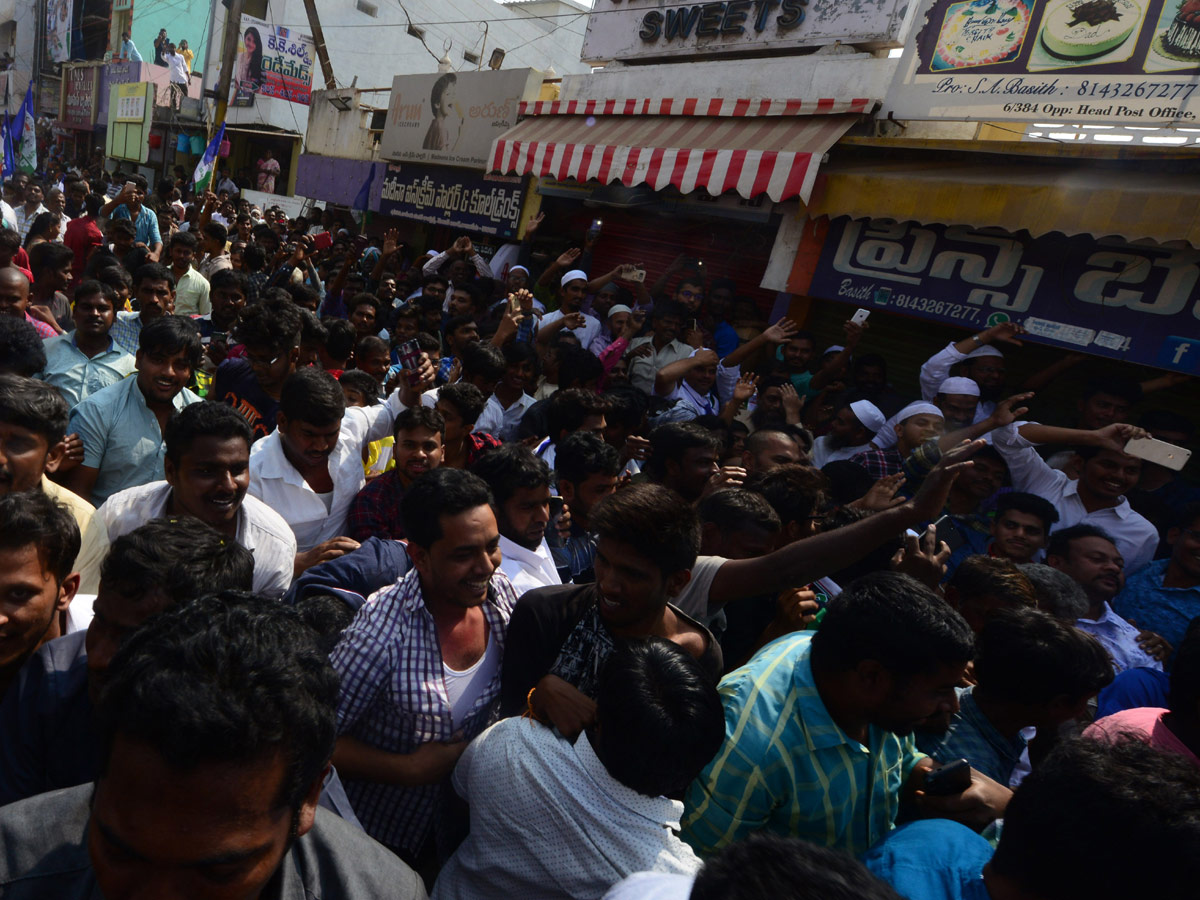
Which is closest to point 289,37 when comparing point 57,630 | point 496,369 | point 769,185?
point 769,185

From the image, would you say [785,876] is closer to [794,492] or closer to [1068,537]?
[794,492]

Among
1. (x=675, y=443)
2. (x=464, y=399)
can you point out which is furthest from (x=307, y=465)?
(x=675, y=443)

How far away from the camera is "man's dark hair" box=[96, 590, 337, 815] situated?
38.7 inches

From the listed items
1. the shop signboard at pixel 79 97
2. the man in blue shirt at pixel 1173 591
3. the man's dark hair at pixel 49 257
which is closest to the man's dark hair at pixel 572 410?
the man in blue shirt at pixel 1173 591

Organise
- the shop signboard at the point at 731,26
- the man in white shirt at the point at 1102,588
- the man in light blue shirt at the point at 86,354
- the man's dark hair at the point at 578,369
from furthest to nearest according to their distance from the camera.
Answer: the shop signboard at the point at 731,26
the man's dark hair at the point at 578,369
the man in light blue shirt at the point at 86,354
the man in white shirt at the point at 1102,588

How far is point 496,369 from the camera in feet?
14.5

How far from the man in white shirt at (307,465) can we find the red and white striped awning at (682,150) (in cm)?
514

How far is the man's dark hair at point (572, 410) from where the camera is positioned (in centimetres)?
379

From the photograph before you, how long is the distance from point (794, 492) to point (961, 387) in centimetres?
240

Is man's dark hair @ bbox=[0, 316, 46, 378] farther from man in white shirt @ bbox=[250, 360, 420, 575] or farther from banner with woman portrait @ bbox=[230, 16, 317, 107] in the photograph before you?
banner with woman portrait @ bbox=[230, 16, 317, 107]

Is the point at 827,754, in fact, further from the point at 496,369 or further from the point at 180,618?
the point at 496,369

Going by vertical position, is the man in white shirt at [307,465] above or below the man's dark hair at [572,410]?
below

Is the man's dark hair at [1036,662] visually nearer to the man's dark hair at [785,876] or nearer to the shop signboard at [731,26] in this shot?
the man's dark hair at [785,876]

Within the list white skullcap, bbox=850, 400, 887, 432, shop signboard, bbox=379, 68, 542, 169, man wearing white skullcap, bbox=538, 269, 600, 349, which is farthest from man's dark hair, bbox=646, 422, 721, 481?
shop signboard, bbox=379, 68, 542, 169
